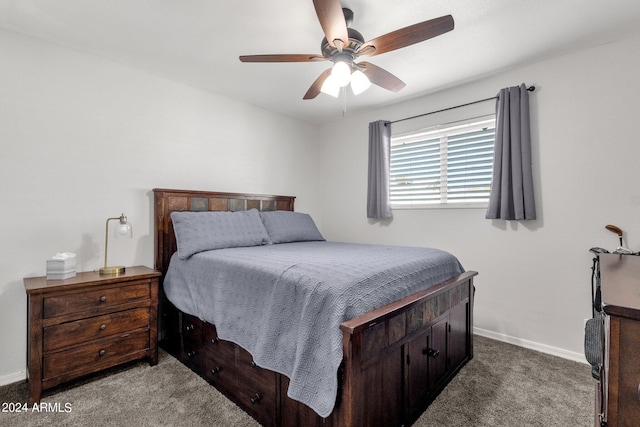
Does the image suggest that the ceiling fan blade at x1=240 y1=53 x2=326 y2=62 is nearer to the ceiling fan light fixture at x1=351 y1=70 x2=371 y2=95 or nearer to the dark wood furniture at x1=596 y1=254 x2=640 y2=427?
the ceiling fan light fixture at x1=351 y1=70 x2=371 y2=95

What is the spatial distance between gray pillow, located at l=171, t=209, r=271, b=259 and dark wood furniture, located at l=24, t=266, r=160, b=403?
0.35 metres

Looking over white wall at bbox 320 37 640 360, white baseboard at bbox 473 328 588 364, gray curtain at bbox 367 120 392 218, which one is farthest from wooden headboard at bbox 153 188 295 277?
white baseboard at bbox 473 328 588 364

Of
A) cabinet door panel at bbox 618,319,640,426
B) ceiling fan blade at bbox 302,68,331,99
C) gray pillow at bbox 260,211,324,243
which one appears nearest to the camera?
cabinet door panel at bbox 618,319,640,426

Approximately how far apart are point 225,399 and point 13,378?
1.60 metres

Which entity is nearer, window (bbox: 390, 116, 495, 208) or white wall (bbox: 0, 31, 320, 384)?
white wall (bbox: 0, 31, 320, 384)

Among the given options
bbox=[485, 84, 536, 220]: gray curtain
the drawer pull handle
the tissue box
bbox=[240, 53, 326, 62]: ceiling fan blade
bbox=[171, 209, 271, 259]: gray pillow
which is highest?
bbox=[240, 53, 326, 62]: ceiling fan blade

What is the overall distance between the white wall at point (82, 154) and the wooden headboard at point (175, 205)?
0.36 feet

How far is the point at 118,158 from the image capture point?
2.67 meters

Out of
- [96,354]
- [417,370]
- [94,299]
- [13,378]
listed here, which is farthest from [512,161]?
[13,378]

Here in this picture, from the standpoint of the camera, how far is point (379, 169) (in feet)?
12.0

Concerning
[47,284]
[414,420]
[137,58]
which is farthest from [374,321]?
[137,58]

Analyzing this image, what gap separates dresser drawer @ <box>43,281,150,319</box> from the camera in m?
1.94

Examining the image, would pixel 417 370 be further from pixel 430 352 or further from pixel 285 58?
pixel 285 58

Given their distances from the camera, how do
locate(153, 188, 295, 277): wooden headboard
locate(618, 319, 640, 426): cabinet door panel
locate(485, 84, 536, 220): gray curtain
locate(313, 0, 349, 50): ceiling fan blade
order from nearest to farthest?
1. locate(618, 319, 640, 426): cabinet door panel
2. locate(313, 0, 349, 50): ceiling fan blade
3. locate(485, 84, 536, 220): gray curtain
4. locate(153, 188, 295, 277): wooden headboard
